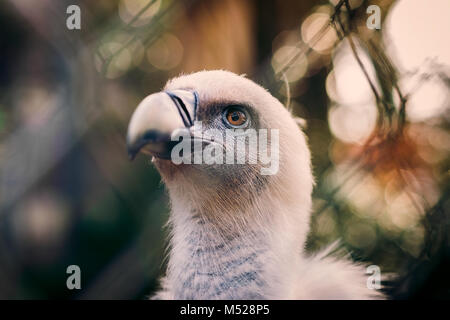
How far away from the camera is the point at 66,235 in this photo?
79.7 inches

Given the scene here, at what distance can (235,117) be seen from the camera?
106cm

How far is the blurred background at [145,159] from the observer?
1353mm

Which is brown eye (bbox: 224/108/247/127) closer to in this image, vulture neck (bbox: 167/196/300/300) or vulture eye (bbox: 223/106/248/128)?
vulture eye (bbox: 223/106/248/128)

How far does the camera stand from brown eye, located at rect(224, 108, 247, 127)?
3.46ft

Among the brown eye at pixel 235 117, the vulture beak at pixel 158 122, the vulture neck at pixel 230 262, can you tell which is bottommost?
the vulture neck at pixel 230 262

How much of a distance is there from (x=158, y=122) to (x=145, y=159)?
1.14m

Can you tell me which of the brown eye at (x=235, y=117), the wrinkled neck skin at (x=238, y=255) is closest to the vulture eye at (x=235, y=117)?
the brown eye at (x=235, y=117)

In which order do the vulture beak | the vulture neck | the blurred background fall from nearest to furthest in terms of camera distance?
1. the vulture beak
2. the vulture neck
3. the blurred background

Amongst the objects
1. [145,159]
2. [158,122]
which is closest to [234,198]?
[158,122]

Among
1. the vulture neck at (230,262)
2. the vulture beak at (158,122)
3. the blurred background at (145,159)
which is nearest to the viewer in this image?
the vulture beak at (158,122)

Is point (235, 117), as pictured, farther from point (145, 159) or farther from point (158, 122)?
point (145, 159)

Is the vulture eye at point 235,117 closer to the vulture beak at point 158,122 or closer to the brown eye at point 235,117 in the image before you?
the brown eye at point 235,117

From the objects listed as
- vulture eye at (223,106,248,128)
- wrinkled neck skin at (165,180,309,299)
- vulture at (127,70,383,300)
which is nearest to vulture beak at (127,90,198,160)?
vulture at (127,70,383,300)
